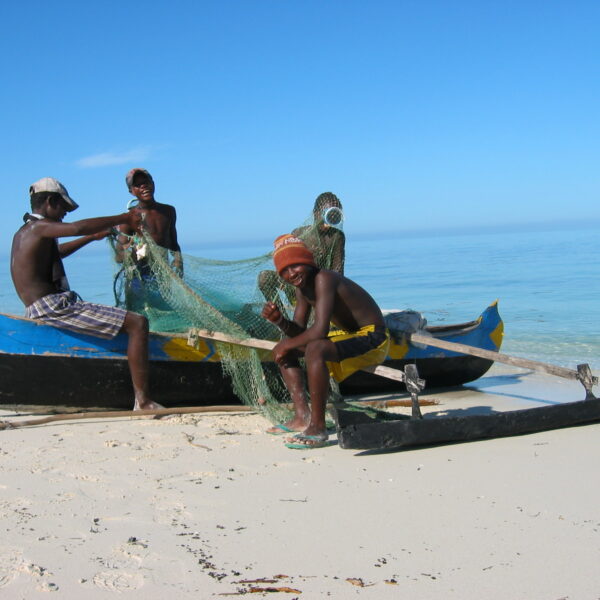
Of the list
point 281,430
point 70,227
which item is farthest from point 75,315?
point 281,430

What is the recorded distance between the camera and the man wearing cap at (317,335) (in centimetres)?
447

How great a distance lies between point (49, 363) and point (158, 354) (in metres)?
0.78

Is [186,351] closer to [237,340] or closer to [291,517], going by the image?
[237,340]

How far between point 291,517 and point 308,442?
1.21 metres

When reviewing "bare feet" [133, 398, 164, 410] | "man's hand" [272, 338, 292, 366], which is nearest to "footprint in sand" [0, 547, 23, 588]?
"man's hand" [272, 338, 292, 366]

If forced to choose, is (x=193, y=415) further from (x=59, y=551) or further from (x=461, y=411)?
(x=59, y=551)

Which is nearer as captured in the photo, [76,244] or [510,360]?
[510,360]

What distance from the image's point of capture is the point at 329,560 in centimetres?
276

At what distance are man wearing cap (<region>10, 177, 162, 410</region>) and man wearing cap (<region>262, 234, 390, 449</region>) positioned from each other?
1.09 meters

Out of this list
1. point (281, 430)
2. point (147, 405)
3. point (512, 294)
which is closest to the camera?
point (281, 430)

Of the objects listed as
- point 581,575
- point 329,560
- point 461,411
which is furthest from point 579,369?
point 329,560

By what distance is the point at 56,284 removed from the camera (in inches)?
209

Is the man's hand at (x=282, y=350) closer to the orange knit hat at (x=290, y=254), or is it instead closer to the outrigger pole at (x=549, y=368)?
the orange knit hat at (x=290, y=254)

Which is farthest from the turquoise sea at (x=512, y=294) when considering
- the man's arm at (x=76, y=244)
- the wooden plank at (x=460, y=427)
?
the wooden plank at (x=460, y=427)
